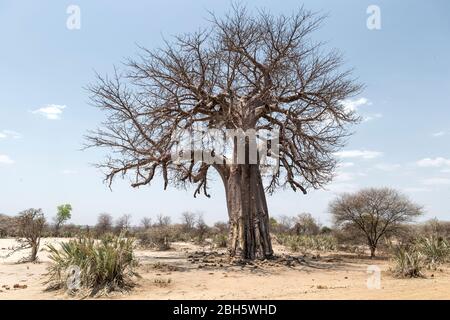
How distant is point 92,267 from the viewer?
26.6 feet

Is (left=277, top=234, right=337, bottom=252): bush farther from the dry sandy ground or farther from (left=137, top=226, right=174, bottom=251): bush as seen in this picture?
the dry sandy ground

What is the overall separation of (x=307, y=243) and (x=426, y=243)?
10.7 meters

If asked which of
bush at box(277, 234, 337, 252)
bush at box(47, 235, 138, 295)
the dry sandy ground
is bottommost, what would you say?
bush at box(277, 234, 337, 252)

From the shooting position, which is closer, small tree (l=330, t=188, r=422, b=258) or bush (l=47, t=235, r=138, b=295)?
bush (l=47, t=235, r=138, b=295)

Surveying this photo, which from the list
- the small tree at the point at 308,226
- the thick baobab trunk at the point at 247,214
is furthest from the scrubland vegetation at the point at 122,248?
the small tree at the point at 308,226

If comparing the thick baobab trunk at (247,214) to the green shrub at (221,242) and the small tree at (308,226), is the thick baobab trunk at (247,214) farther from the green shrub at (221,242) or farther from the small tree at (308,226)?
the small tree at (308,226)

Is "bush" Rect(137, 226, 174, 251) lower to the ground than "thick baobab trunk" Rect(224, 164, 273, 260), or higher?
lower

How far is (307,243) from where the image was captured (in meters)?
25.8

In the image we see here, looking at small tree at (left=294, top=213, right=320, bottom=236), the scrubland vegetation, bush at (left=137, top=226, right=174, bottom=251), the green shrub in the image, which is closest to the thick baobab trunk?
the scrubland vegetation

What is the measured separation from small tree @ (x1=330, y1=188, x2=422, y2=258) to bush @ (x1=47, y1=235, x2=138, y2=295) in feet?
58.9

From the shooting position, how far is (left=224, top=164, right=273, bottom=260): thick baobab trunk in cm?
1388
